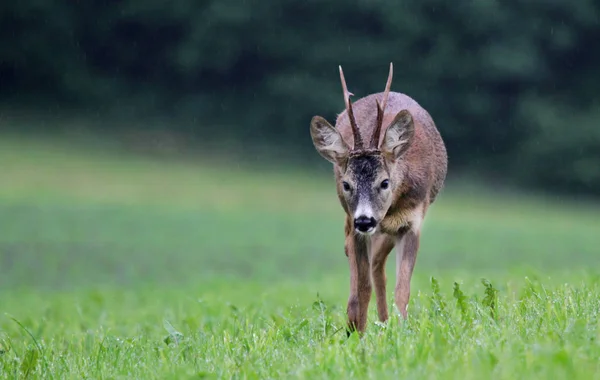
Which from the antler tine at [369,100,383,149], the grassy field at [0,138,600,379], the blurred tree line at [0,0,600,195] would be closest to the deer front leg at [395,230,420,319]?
the grassy field at [0,138,600,379]

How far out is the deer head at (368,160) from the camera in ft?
22.8

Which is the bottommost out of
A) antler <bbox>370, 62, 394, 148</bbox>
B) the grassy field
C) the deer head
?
the grassy field

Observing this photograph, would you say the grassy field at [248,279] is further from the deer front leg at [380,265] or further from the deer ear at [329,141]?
the deer ear at [329,141]

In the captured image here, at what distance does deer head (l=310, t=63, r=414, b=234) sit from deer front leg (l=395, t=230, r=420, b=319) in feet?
1.36

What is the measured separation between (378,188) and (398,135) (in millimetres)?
432

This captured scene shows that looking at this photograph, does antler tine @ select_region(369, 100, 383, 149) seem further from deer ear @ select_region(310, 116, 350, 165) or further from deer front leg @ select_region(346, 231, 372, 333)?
deer front leg @ select_region(346, 231, 372, 333)

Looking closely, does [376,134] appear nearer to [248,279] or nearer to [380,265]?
[380,265]

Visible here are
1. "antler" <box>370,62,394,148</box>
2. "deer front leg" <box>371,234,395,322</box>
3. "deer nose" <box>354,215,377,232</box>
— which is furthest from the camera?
"deer front leg" <box>371,234,395,322</box>

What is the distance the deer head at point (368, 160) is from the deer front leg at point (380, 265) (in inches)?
24.5

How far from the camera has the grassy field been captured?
5.23 m

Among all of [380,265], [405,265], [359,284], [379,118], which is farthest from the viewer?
[380,265]

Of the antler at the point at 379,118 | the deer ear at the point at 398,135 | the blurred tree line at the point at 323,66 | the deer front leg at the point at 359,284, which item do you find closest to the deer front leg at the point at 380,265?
the deer front leg at the point at 359,284

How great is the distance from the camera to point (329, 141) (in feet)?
23.9

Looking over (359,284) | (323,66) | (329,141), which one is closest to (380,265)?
(359,284)
